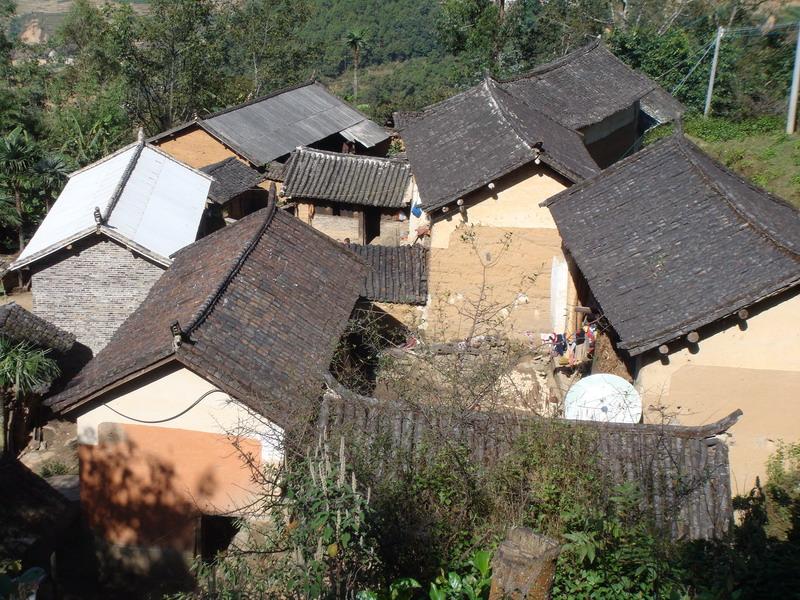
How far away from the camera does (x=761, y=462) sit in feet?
38.0

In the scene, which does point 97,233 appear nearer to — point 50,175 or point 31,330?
point 31,330

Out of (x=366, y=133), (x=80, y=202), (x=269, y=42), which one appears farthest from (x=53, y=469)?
(x=269, y=42)

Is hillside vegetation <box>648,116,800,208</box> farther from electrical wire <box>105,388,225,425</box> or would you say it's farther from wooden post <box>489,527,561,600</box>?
wooden post <box>489,527,561,600</box>

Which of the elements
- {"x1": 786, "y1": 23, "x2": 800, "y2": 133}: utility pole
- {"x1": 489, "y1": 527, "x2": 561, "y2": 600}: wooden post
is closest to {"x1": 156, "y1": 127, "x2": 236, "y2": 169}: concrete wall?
{"x1": 786, "y1": 23, "x2": 800, "y2": 133}: utility pole

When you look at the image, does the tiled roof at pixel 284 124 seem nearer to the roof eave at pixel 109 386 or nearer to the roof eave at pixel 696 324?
the roof eave at pixel 109 386

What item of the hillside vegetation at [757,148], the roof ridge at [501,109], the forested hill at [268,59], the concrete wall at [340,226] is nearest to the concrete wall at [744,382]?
the roof ridge at [501,109]

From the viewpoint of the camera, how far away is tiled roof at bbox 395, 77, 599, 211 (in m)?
16.9

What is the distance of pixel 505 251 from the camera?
17312mm

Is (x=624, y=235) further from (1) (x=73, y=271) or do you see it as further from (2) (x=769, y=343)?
(1) (x=73, y=271)

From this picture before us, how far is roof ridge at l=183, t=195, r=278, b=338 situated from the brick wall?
150 inches

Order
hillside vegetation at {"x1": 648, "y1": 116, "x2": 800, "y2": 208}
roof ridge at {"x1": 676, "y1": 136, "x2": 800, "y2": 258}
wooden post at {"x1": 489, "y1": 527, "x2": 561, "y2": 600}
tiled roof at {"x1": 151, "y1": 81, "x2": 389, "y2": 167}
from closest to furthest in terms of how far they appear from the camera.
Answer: wooden post at {"x1": 489, "y1": 527, "x2": 561, "y2": 600}, roof ridge at {"x1": 676, "y1": 136, "x2": 800, "y2": 258}, hillside vegetation at {"x1": 648, "y1": 116, "x2": 800, "y2": 208}, tiled roof at {"x1": 151, "y1": 81, "x2": 389, "y2": 167}

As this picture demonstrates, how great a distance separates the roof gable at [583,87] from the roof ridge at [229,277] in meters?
9.90

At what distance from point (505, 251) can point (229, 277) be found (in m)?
6.94

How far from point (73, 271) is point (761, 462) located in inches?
541
